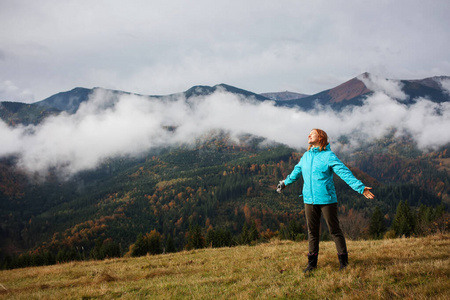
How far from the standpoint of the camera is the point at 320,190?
17.6 ft

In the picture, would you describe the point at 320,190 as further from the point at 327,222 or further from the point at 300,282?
the point at 300,282

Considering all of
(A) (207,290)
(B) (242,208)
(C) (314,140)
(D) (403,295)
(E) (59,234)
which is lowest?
(E) (59,234)

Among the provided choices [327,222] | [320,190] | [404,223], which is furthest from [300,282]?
[404,223]

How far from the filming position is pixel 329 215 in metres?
5.30

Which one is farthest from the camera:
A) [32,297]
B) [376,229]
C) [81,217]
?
[81,217]

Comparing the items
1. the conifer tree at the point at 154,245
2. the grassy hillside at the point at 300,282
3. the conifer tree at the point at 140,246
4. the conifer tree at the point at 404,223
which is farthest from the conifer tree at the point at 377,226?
the grassy hillside at the point at 300,282

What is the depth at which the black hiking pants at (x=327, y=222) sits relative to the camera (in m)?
5.33

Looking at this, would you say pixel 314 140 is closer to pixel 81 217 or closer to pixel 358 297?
pixel 358 297

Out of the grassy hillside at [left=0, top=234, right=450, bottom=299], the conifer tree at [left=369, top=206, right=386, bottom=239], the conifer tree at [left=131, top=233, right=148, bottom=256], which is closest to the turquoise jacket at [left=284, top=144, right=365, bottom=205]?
the grassy hillside at [left=0, top=234, right=450, bottom=299]

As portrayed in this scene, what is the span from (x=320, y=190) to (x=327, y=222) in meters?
0.77

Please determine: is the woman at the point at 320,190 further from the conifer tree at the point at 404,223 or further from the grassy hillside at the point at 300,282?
the conifer tree at the point at 404,223

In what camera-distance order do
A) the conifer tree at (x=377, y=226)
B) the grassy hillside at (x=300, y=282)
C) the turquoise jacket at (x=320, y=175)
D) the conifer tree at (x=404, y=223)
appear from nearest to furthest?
1. the grassy hillside at (x=300, y=282)
2. the turquoise jacket at (x=320, y=175)
3. the conifer tree at (x=404, y=223)
4. the conifer tree at (x=377, y=226)

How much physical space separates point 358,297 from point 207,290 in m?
3.13

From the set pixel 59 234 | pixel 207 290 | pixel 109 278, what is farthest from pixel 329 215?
pixel 59 234
